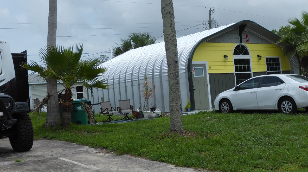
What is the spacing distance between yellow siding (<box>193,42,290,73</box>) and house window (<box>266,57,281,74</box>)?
0.24 meters

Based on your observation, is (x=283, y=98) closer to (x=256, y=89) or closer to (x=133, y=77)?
(x=256, y=89)

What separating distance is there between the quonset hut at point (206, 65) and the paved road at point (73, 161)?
987cm

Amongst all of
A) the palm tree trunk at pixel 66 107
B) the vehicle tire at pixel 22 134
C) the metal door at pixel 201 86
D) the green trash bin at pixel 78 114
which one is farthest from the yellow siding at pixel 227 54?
the vehicle tire at pixel 22 134

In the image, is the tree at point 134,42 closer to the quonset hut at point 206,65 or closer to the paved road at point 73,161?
the quonset hut at point 206,65

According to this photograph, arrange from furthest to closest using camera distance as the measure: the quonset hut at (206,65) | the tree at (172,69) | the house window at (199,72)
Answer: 1. the house window at (199,72)
2. the quonset hut at (206,65)
3. the tree at (172,69)

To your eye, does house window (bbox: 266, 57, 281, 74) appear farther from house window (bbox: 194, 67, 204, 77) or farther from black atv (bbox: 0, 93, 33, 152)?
black atv (bbox: 0, 93, 33, 152)

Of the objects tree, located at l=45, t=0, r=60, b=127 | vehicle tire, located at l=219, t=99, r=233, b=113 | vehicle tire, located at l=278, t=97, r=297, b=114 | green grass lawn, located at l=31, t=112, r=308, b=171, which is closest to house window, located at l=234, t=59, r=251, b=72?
vehicle tire, located at l=219, t=99, r=233, b=113

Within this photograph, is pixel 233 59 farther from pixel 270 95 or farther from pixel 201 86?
pixel 270 95

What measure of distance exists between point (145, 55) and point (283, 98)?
35.2 ft

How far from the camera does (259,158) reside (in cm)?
672

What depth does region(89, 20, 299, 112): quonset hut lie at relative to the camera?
724 inches

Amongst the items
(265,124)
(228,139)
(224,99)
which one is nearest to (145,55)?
(224,99)

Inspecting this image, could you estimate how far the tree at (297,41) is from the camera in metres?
18.5

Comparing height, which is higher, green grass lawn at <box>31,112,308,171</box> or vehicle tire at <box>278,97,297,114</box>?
vehicle tire at <box>278,97,297,114</box>
